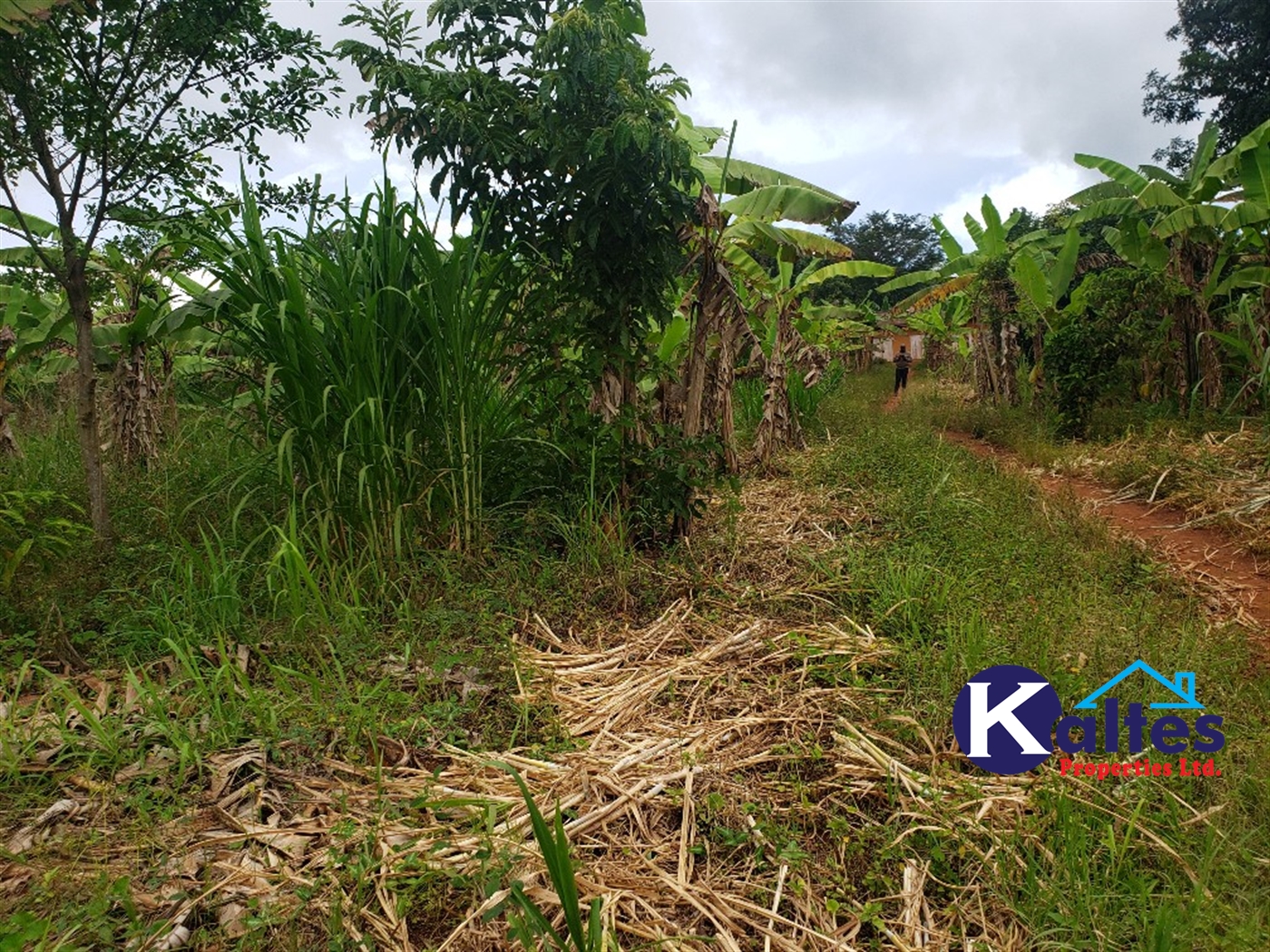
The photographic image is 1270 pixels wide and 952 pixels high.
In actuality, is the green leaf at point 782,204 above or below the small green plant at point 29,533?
above

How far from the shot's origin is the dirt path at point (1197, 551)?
10.3 feet

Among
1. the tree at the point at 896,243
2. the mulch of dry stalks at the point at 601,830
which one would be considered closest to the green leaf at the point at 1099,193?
the mulch of dry stalks at the point at 601,830

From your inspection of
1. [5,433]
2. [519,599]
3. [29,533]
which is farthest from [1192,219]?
[5,433]

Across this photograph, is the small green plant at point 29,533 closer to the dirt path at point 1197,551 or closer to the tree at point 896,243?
the dirt path at point 1197,551

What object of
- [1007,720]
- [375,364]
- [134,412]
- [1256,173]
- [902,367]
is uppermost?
[1256,173]

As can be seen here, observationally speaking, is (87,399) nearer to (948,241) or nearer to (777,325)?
(777,325)

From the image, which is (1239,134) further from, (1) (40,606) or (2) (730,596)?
(1) (40,606)

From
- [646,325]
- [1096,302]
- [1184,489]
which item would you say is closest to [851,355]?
[1096,302]

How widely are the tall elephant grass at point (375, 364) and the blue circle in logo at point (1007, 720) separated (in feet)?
6.34

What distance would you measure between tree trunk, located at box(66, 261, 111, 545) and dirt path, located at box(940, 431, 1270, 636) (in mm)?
4921

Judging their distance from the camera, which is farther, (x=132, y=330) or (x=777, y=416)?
(x=777, y=416)

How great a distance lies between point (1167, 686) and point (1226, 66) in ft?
57.4

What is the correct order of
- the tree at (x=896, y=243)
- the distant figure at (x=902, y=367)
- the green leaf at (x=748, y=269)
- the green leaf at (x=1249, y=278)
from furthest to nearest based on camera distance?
the tree at (x=896, y=243) < the distant figure at (x=902, y=367) < the green leaf at (x=748, y=269) < the green leaf at (x=1249, y=278)

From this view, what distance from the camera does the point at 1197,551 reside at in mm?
3793
